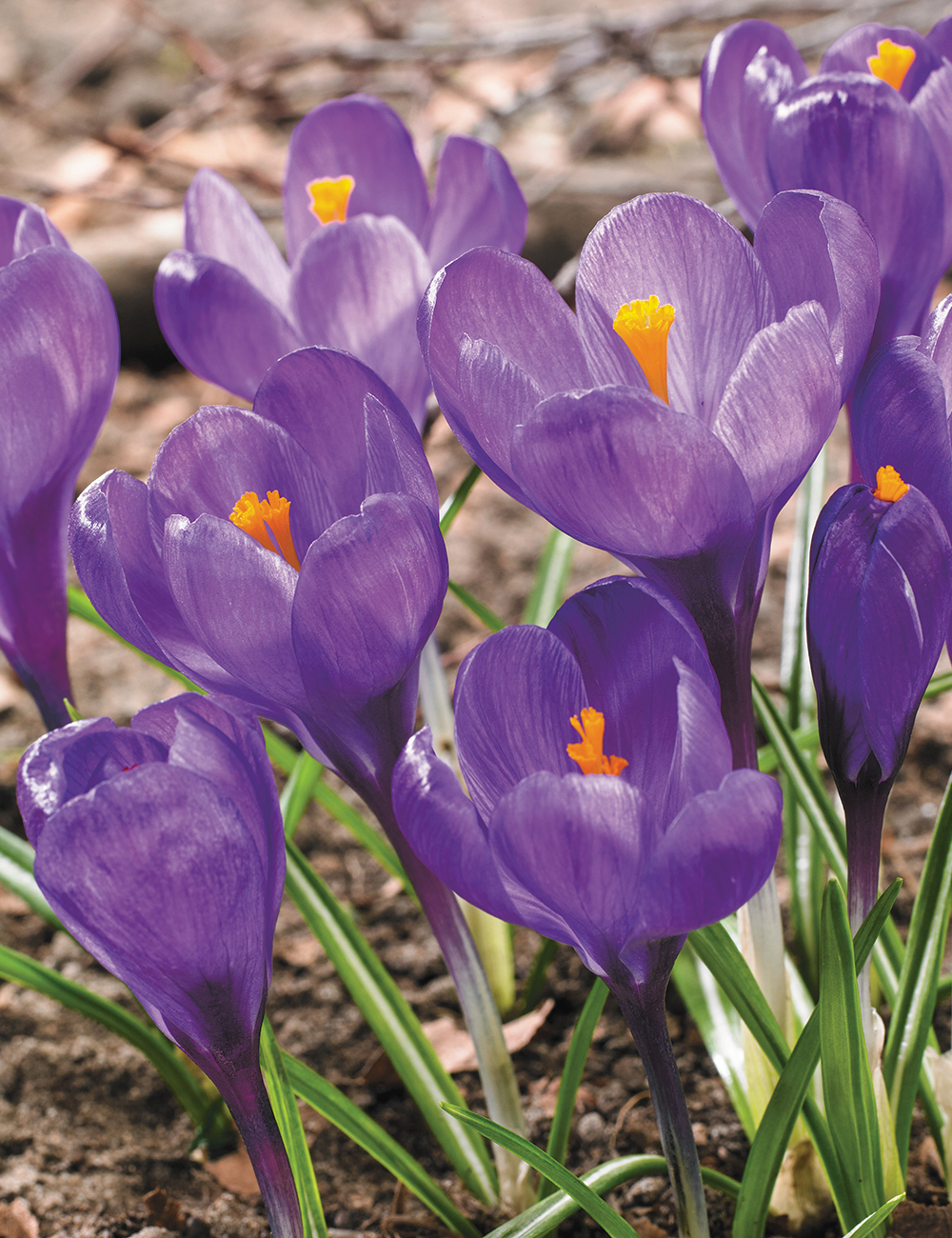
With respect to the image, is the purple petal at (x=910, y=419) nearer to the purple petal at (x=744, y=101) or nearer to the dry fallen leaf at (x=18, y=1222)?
the purple petal at (x=744, y=101)

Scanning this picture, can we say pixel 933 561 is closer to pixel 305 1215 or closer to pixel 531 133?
pixel 305 1215

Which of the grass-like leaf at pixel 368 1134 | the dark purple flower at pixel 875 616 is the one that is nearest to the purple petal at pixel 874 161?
the dark purple flower at pixel 875 616

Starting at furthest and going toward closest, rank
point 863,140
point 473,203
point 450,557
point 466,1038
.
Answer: point 450,557 < point 466,1038 < point 473,203 < point 863,140

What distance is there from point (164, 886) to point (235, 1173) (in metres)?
0.67

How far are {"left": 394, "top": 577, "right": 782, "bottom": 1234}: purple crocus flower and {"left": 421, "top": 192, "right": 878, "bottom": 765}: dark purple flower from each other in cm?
5

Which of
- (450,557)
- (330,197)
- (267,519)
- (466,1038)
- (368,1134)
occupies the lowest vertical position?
(466,1038)

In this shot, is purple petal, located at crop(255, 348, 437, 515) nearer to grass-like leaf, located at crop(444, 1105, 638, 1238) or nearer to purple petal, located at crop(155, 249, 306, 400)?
purple petal, located at crop(155, 249, 306, 400)

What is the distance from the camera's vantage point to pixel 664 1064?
650 millimetres

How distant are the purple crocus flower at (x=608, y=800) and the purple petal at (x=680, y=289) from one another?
0.16 metres

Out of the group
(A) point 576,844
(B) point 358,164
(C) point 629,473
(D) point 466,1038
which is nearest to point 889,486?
(C) point 629,473

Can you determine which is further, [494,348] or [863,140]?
[863,140]

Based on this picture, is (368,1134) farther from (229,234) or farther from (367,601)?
(229,234)

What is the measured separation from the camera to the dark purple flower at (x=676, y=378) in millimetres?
567

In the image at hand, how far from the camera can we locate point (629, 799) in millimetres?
534
